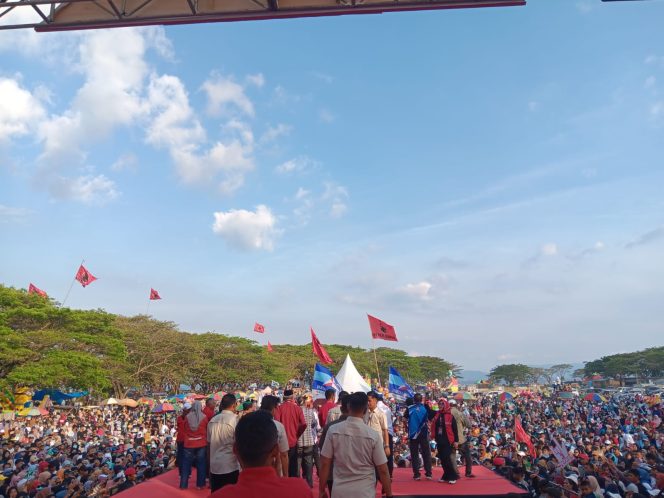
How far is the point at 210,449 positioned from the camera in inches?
204

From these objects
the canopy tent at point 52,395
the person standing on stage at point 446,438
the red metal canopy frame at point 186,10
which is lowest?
the person standing on stage at point 446,438

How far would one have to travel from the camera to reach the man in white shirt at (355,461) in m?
3.62

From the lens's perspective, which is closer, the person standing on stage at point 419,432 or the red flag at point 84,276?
the person standing on stage at point 419,432

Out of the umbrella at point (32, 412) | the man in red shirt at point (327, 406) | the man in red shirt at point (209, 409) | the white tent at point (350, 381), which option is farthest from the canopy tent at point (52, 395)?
the man in red shirt at point (327, 406)

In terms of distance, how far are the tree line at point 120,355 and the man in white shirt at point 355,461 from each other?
2525 centimetres

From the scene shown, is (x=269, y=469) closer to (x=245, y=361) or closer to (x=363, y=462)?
(x=363, y=462)

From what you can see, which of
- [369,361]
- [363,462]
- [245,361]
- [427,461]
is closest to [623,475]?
[427,461]

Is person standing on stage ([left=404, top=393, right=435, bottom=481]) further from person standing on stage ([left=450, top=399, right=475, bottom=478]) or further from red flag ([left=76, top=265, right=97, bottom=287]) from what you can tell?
red flag ([left=76, top=265, right=97, bottom=287])

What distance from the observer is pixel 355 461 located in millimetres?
3641

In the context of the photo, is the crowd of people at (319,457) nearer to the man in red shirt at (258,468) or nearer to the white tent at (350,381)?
the man in red shirt at (258,468)

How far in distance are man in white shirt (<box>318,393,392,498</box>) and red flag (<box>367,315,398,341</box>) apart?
1238cm

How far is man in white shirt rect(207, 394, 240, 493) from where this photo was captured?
5.09m

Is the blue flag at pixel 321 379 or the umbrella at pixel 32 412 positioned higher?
the blue flag at pixel 321 379

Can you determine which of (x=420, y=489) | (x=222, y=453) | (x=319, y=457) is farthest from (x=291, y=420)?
Result: (x=420, y=489)
